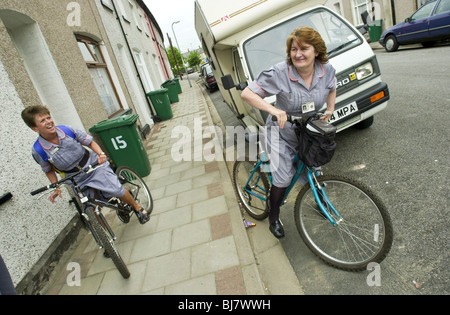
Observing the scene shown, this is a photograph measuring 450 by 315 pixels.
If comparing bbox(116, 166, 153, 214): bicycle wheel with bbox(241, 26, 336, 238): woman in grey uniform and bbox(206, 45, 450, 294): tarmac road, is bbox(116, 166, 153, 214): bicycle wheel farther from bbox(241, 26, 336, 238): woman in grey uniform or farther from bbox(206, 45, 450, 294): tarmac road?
bbox(241, 26, 336, 238): woman in grey uniform

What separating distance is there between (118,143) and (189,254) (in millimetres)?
2955

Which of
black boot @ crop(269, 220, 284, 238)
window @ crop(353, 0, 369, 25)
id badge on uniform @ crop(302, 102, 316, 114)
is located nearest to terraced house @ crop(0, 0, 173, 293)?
black boot @ crop(269, 220, 284, 238)

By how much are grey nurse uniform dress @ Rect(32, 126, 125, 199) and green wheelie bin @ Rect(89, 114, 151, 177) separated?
1.80m

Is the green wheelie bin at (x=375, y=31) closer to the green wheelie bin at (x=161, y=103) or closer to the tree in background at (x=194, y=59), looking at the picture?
the green wheelie bin at (x=161, y=103)

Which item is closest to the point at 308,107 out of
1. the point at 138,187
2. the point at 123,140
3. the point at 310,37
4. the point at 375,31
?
the point at 310,37

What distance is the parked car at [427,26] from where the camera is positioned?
901 centimetres

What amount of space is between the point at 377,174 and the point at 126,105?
7116mm

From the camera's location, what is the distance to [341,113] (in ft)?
11.6

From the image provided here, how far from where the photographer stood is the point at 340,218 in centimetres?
222

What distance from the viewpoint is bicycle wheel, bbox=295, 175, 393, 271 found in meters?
2.01

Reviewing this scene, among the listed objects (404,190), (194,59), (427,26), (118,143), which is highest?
(194,59)

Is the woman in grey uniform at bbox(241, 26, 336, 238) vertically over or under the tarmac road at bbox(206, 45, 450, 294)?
over

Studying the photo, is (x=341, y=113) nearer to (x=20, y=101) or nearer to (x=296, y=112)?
(x=296, y=112)

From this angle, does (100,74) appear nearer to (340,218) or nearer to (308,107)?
(308,107)
